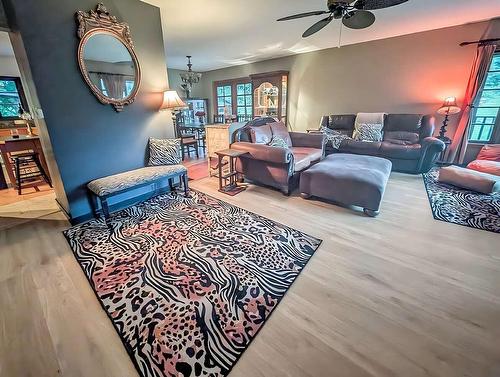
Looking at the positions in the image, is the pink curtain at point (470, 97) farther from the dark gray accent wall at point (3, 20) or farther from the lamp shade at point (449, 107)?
the dark gray accent wall at point (3, 20)

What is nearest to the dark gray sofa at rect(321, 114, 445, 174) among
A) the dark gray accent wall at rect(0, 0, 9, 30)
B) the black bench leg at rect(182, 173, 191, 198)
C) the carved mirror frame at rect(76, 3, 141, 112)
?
the black bench leg at rect(182, 173, 191, 198)

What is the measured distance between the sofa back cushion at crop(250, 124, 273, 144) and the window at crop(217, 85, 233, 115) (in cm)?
449

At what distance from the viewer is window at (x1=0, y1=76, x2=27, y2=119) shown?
5102 mm

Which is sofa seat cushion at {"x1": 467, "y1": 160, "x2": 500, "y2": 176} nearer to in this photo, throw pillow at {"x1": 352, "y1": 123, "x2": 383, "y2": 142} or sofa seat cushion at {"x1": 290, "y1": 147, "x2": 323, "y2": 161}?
throw pillow at {"x1": 352, "y1": 123, "x2": 383, "y2": 142}

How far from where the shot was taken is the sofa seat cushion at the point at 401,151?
12.7ft

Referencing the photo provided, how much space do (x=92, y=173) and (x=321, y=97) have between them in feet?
17.3

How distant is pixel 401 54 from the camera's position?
14.5ft

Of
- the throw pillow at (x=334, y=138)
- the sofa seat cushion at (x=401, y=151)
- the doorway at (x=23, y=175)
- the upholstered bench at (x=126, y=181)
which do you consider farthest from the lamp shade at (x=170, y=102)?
the sofa seat cushion at (x=401, y=151)

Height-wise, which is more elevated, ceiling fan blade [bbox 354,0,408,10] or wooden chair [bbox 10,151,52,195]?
ceiling fan blade [bbox 354,0,408,10]

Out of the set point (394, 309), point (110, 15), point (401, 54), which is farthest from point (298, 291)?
point (401, 54)

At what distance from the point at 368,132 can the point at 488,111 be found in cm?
205

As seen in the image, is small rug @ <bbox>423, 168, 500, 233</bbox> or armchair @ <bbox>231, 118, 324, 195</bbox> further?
armchair @ <bbox>231, 118, 324, 195</bbox>

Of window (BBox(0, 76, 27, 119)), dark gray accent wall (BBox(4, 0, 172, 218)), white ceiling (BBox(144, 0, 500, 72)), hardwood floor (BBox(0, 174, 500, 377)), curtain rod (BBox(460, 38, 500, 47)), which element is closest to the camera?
hardwood floor (BBox(0, 174, 500, 377))

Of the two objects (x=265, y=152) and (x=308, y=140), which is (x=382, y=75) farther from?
(x=265, y=152)
